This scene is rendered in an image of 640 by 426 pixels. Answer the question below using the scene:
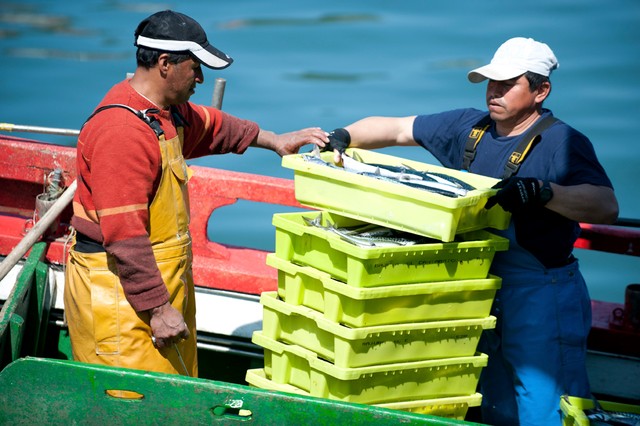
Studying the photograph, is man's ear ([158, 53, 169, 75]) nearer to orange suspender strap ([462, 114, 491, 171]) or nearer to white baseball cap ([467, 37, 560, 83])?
white baseball cap ([467, 37, 560, 83])

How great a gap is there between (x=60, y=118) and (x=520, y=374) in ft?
38.7

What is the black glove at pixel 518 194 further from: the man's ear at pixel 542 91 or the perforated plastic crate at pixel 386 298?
the man's ear at pixel 542 91

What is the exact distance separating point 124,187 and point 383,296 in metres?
1.13

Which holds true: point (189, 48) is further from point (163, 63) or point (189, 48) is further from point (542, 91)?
point (542, 91)

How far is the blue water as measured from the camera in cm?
1491

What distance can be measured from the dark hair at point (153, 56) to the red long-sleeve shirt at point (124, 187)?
0.14 meters

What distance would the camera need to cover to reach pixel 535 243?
4359 mm

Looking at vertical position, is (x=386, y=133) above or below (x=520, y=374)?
above

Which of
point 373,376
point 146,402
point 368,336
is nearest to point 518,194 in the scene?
point 368,336

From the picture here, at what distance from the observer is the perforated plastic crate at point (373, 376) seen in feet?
13.7

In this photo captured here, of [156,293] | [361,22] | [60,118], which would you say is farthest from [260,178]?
[361,22]

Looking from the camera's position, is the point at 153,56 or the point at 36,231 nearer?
the point at 153,56

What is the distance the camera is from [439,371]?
4320 mm

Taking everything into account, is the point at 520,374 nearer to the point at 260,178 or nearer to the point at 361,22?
the point at 260,178
